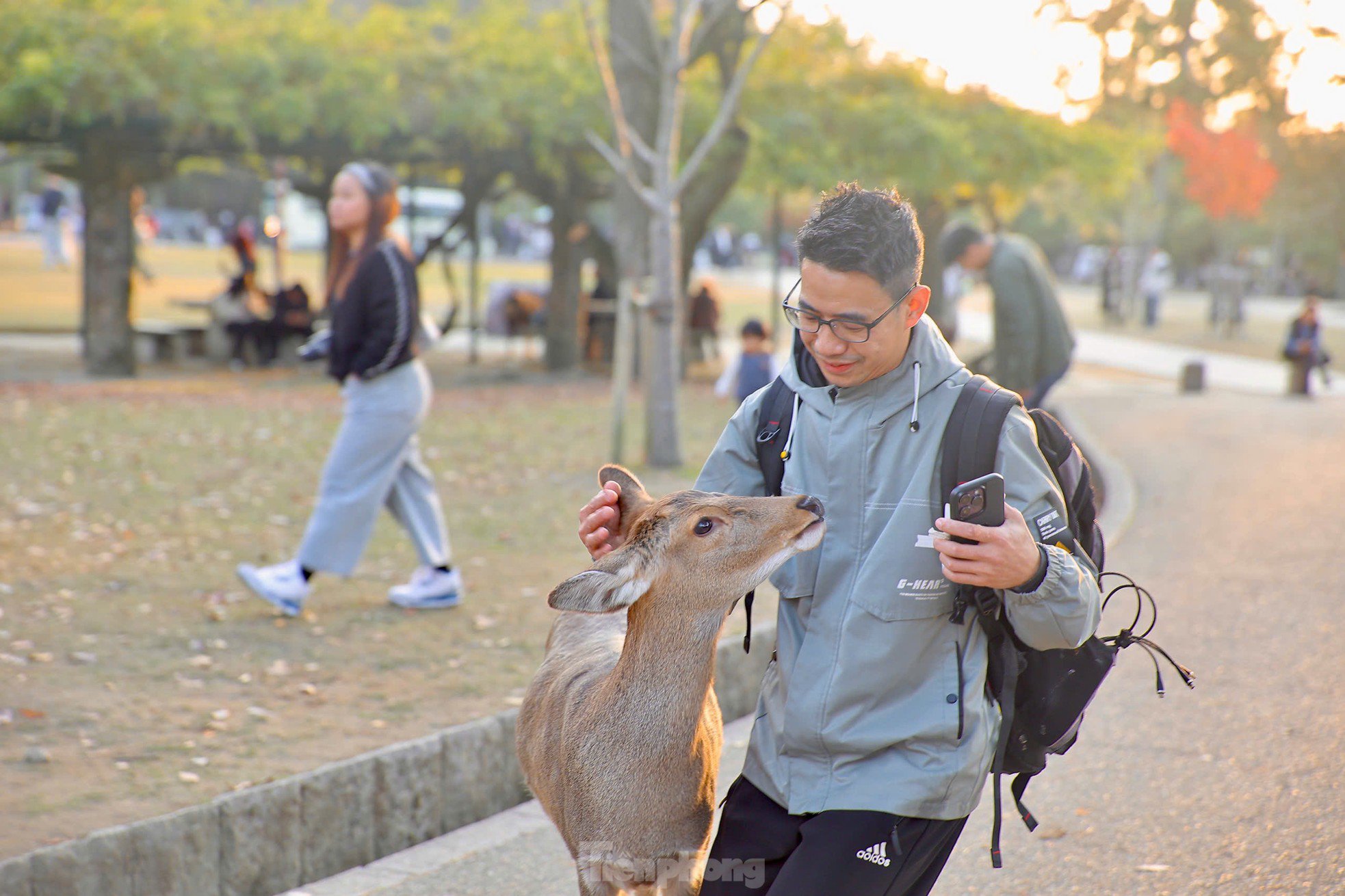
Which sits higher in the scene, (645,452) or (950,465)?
(950,465)

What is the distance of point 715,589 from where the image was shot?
3.19 m

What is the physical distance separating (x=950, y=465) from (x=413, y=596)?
489cm

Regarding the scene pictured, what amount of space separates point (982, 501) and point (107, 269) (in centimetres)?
1799

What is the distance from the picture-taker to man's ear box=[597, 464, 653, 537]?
3.44m

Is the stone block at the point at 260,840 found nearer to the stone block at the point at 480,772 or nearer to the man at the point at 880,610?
the stone block at the point at 480,772

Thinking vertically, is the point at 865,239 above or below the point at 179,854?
above

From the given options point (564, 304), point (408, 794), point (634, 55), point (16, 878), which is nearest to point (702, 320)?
point (564, 304)

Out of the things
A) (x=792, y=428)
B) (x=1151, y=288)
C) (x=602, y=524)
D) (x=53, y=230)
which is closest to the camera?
(x=792, y=428)

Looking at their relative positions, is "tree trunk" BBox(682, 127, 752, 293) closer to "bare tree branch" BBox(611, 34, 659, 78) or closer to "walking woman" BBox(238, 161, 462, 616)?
"bare tree branch" BBox(611, 34, 659, 78)

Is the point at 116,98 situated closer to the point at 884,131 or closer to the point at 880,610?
the point at 884,131

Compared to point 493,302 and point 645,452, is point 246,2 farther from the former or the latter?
point 645,452

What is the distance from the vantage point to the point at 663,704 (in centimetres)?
317

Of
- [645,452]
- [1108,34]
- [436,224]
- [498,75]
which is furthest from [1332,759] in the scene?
[436,224]

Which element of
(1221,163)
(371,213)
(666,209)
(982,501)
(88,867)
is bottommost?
(88,867)
